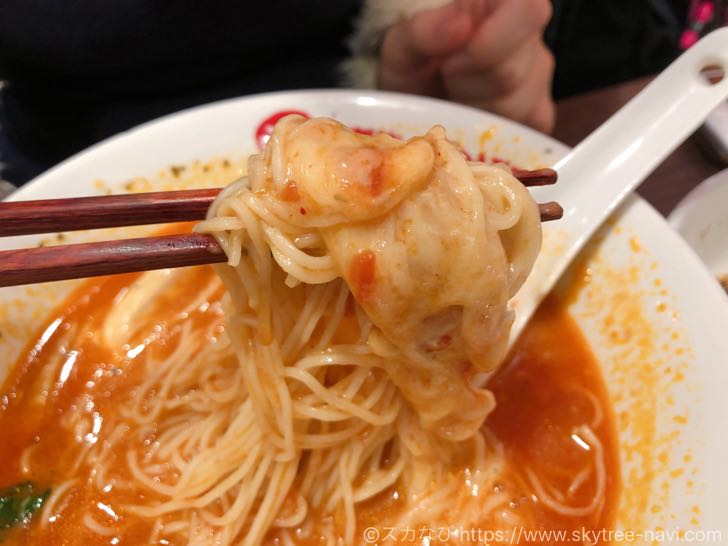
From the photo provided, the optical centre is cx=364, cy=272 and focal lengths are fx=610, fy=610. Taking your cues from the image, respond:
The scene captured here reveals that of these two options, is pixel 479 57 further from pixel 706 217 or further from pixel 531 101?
pixel 706 217

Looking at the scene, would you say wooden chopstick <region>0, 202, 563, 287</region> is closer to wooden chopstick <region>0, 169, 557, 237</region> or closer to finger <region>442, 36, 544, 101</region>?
wooden chopstick <region>0, 169, 557, 237</region>

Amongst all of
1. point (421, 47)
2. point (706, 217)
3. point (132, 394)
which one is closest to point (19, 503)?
point (132, 394)

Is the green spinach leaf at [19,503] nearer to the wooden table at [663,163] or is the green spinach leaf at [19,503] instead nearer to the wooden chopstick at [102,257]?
the wooden chopstick at [102,257]

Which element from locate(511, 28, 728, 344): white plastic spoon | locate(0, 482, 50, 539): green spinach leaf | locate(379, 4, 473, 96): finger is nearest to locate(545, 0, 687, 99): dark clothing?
locate(379, 4, 473, 96): finger

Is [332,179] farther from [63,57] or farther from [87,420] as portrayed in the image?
[63,57]

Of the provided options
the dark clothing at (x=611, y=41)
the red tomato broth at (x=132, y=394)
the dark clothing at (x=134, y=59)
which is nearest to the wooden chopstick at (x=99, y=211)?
the red tomato broth at (x=132, y=394)

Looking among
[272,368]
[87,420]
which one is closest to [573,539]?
[272,368]
